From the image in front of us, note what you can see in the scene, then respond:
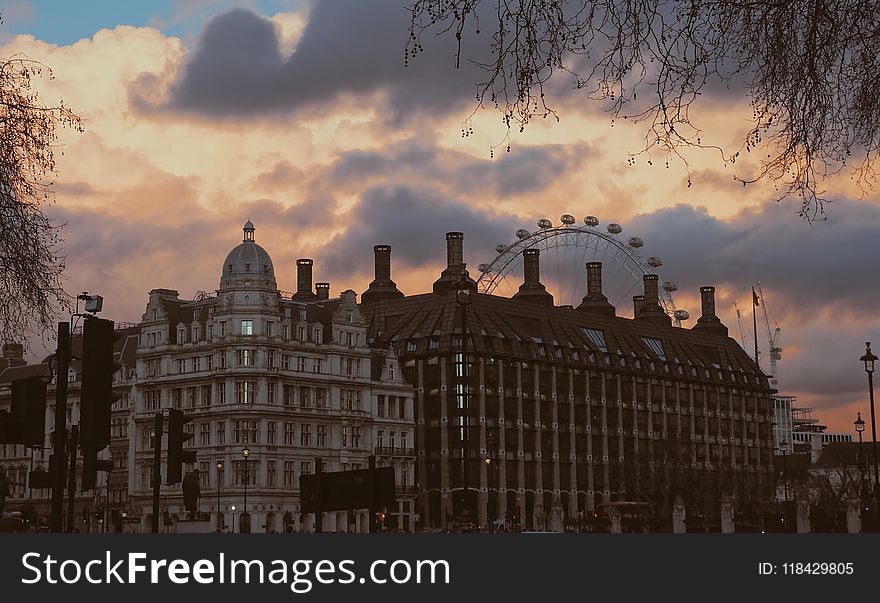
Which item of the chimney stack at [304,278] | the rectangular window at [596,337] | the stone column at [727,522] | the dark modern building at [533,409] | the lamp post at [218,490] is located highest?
the chimney stack at [304,278]

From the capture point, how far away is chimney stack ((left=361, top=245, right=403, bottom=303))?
187m

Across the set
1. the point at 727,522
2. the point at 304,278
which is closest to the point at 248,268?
the point at 304,278

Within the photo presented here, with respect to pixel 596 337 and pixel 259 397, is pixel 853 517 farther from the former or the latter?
pixel 596 337

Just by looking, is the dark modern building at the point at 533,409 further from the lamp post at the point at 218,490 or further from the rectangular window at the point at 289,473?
the lamp post at the point at 218,490

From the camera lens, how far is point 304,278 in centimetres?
18525

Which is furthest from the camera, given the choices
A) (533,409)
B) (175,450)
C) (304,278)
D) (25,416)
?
(304,278)

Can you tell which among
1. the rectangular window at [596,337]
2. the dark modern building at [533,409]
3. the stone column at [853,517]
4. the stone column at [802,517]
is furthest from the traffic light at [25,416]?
the rectangular window at [596,337]

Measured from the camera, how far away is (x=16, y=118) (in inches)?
897

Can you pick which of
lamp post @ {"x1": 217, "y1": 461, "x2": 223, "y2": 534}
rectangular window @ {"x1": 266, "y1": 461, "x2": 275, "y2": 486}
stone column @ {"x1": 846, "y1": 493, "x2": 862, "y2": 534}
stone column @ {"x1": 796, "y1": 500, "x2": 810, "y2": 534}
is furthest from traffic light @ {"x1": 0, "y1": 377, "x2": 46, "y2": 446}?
rectangular window @ {"x1": 266, "y1": 461, "x2": 275, "y2": 486}

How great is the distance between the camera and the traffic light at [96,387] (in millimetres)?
18297

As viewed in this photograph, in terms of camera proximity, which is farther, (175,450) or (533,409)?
(533,409)

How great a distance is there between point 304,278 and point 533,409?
114ft

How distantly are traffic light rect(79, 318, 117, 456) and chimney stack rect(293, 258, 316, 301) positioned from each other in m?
162

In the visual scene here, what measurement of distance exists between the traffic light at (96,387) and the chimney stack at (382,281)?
167056 mm
